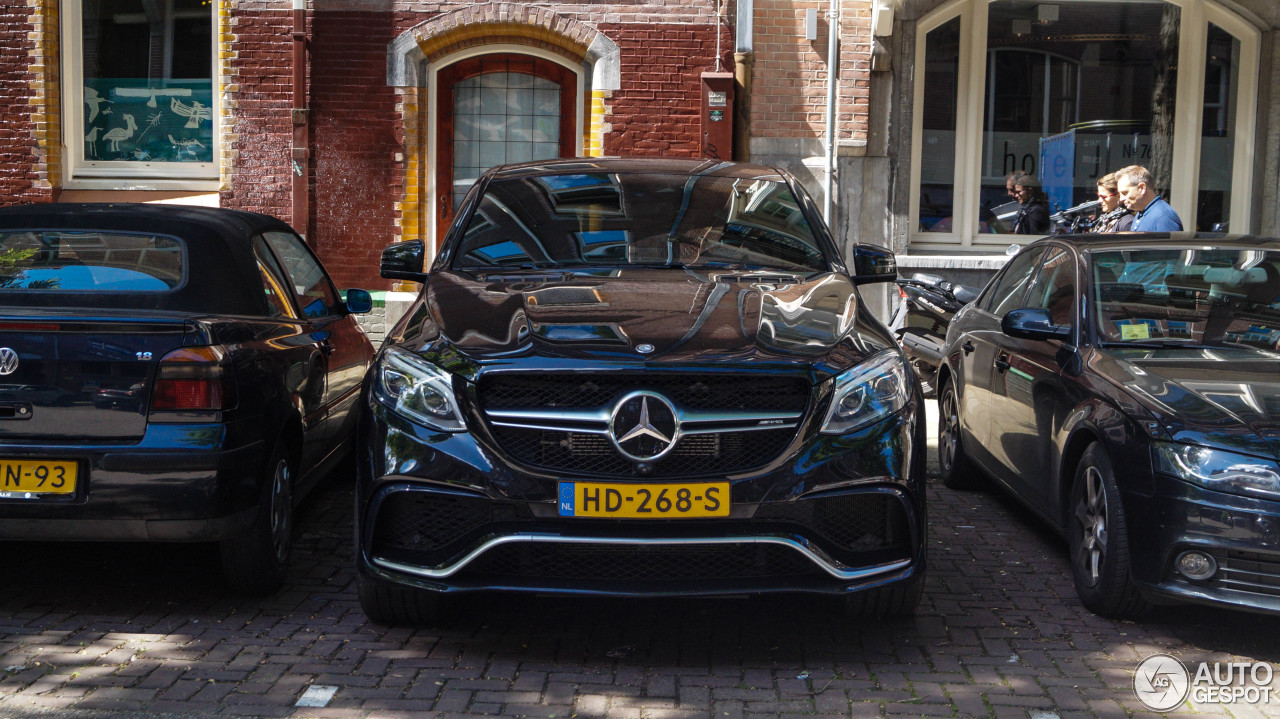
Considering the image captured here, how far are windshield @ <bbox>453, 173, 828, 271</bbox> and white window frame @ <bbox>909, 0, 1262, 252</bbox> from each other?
23.3 feet

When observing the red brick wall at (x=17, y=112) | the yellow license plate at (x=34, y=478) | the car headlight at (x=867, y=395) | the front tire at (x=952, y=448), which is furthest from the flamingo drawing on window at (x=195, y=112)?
the car headlight at (x=867, y=395)

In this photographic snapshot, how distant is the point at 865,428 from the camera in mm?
4309

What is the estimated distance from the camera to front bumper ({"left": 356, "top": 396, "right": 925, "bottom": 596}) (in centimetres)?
418

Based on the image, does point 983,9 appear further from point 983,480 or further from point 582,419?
point 582,419

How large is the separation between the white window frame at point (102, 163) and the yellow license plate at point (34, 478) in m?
8.59

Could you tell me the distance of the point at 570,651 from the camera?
4625mm

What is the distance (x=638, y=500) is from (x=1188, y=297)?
9.99 feet

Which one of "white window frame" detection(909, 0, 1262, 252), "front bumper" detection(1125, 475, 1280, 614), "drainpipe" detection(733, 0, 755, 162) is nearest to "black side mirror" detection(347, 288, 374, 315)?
"front bumper" detection(1125, 475, 1280, 614)

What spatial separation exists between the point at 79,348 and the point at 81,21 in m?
9.39

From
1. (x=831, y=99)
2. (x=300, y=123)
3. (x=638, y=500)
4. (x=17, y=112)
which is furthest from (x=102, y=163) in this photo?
(x=638, y=500)

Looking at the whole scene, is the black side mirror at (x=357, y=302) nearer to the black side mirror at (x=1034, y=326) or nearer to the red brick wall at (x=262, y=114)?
the black side mirror at (x=1034, y=326)

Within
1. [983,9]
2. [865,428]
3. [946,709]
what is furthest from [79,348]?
[983,9]

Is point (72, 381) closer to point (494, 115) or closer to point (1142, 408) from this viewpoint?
point (1142, 408)

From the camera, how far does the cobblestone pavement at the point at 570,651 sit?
4.12m
